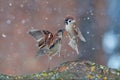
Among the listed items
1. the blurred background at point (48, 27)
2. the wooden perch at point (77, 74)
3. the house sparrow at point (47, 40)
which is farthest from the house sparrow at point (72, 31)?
the blurred background at point (48, 27)

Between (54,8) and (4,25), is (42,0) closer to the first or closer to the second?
(54,8)

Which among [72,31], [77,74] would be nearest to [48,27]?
[72,31]

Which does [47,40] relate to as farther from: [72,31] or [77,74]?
[77,74]

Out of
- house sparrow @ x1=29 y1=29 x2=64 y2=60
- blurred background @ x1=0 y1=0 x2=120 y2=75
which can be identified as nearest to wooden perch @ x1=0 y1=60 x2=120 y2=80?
house sparrow @ x1=29 y1=29 x2=64 y2=60

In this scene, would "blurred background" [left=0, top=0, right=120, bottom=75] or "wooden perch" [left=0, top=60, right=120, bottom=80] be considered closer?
"wooden perch" [left=0, top=60, right=120, bottom=80]

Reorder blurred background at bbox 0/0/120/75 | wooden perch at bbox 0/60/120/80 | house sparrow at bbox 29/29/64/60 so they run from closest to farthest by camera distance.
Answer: wooden perch at bbox 0/60/120/80 → house sparrow at bbox 29/29/64/60 → blurred background at bbox 0/0/120/75

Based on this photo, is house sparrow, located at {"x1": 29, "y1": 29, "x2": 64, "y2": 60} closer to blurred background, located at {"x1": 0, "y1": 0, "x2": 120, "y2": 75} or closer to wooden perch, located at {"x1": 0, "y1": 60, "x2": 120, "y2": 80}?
wooden perch, located at {"x1": 0, "y1": 60, "x2": 120, "y2": 80}
